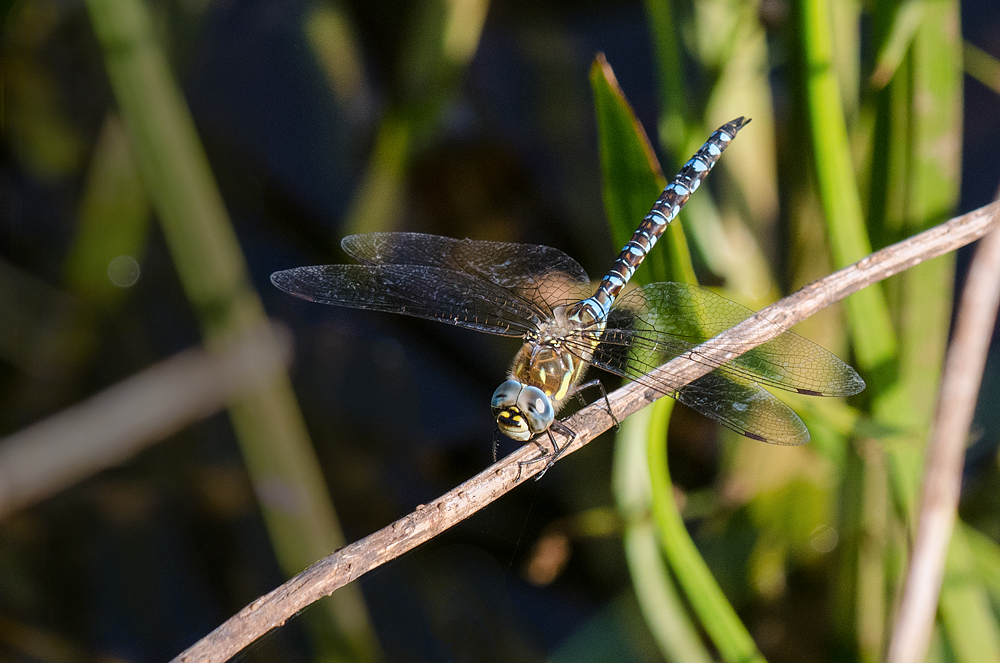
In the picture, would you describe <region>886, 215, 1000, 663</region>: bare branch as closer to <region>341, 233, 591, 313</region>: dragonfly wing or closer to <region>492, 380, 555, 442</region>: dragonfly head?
<region>492, 380, 555, 442</region>: dragonfly head

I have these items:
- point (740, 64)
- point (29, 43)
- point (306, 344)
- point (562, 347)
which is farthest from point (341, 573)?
point (29, 43)

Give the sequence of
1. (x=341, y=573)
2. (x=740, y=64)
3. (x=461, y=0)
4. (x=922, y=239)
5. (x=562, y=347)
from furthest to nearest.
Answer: (x=461, y=0) → (x=740, y=64) → (x=562, y=347) → (x=922, y=239) → (x=341, y=573)

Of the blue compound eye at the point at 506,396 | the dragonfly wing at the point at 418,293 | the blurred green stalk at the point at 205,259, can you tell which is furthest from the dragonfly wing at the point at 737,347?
the blurred green stalk at the point at 205,259

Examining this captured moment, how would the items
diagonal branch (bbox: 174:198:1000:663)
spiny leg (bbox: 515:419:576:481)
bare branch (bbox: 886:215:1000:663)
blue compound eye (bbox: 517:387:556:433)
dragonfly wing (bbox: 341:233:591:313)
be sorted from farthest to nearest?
dragonfly wing (bbox: 341:233:591:313)
blue compound eye (bbox: 517:387:556:433)
spiny leg (bbox: 515:419:576:481)
bare branch (bbox: 886:215:1000:663)
diagonal branch (bbox: 174:198:1000:663)

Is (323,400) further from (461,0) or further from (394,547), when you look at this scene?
(394,547)

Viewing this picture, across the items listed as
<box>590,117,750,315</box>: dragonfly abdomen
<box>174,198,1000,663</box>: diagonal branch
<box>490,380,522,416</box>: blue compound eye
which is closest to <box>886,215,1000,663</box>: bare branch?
<box>174,198,1000,663</box>: diagonal branch

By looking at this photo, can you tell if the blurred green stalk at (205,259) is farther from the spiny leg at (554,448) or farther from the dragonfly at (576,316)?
the spiny leg at (554,448)
